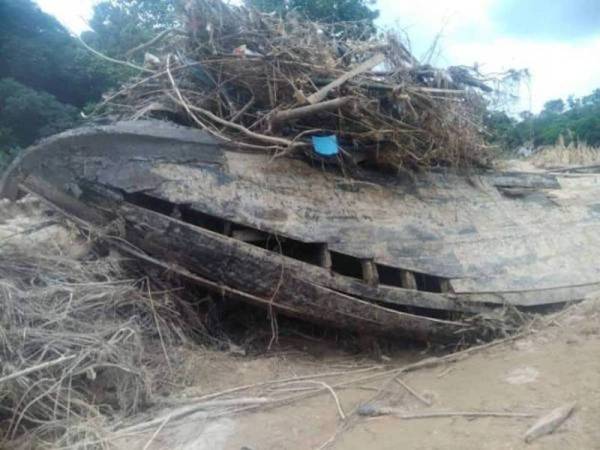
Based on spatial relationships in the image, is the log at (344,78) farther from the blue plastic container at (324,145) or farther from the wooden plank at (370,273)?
the wooden plank at (370,273)

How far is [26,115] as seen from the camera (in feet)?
53.0

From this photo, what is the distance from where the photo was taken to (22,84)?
1698 cm

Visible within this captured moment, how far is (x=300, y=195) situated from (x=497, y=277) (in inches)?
86.5

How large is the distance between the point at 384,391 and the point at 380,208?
1942 mm

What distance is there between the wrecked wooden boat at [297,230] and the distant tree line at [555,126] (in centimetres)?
187

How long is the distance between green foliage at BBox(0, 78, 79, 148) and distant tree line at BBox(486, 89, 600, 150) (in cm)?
1258

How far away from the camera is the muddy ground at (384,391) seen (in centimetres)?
309

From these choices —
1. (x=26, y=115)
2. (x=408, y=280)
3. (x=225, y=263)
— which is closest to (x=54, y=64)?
(x=26, y=115)

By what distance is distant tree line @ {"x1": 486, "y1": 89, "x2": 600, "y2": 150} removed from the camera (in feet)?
24.1

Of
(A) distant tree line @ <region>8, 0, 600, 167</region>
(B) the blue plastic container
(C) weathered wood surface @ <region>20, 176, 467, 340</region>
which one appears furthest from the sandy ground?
(A) distant tree line @ <region>8, 0, 600, 167</region>

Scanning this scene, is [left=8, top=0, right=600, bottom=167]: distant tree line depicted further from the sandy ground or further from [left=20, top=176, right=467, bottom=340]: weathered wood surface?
the sandy ground

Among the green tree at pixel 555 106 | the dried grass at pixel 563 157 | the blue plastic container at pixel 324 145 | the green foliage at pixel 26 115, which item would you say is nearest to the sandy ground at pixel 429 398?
the blue plastic container at pixel 324 145

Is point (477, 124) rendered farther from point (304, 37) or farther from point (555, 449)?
point (555, 449)

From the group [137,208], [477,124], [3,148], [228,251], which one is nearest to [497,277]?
[477,124]
